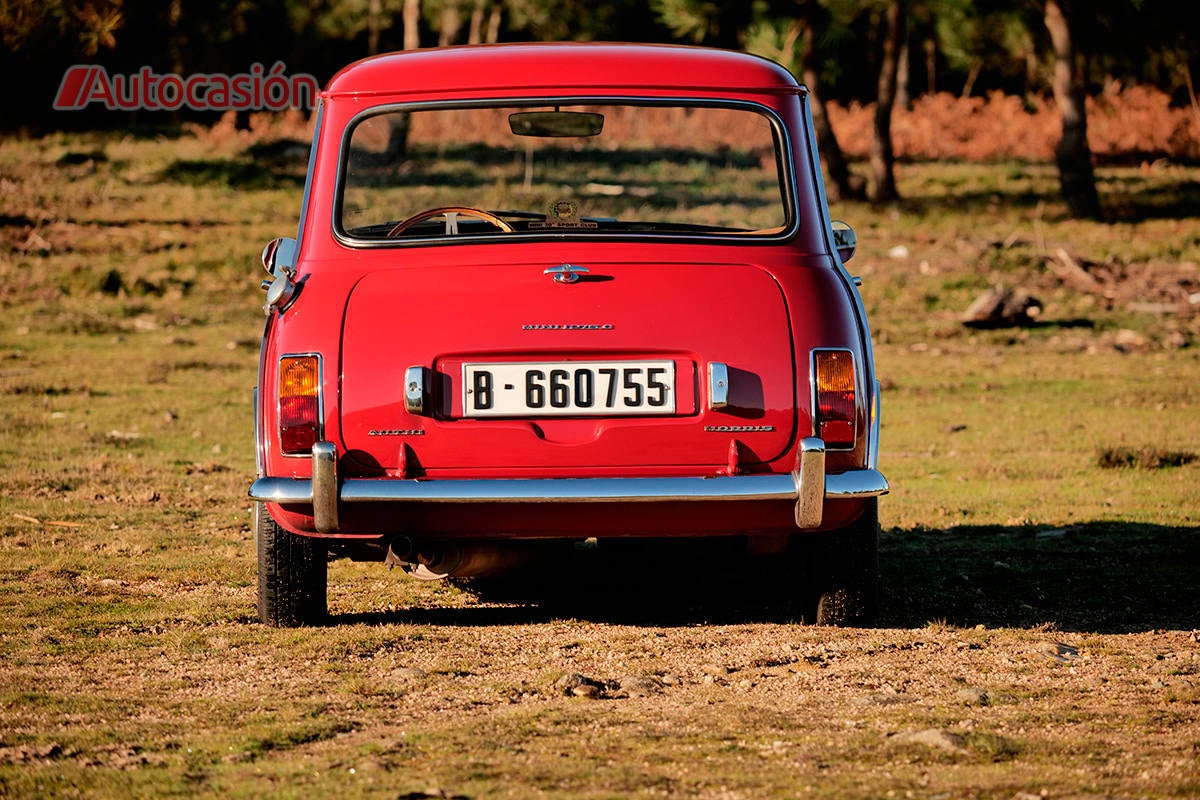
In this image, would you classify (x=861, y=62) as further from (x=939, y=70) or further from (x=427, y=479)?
(x=427, y=479)

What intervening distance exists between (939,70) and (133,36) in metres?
32.2

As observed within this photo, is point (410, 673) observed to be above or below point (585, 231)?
below

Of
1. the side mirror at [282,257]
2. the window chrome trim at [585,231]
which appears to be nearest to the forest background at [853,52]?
the side mirror at [282,257]

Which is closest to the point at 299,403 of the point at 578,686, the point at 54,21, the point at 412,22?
the point at 578,686

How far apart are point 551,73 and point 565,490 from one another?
4.93ft

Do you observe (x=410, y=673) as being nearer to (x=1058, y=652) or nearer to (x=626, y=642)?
(x=626, y=642)

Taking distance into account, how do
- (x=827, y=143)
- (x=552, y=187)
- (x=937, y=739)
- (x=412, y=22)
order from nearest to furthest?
(x=937, y=739) < (x=552, y=187) < (x=827, y=143) < (x=412, y=22)

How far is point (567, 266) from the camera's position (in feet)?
15.6

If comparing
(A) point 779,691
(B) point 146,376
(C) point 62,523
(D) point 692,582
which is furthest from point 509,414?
(B) point 146,376

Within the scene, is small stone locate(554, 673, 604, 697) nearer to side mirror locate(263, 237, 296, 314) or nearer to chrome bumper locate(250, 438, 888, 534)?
chrome bumper locate(250, 438, 888, 534)

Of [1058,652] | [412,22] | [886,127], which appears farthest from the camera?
[412,22]

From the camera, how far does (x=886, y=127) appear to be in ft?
85.9

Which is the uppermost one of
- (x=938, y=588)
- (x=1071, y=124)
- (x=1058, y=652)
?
(x=1071, y=124)

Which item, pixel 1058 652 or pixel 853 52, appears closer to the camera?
pixel 1058 652
